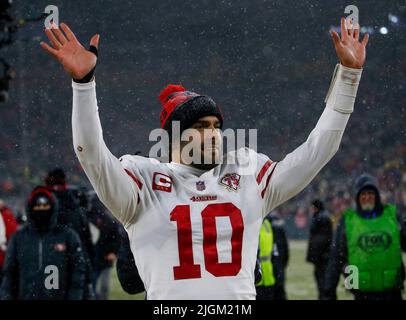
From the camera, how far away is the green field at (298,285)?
29.1ft

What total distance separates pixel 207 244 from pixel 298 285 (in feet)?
27.4

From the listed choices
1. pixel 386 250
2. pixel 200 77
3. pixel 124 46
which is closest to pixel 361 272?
pixel 386 250

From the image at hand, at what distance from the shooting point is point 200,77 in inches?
588

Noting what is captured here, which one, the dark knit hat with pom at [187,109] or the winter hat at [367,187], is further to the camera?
the winter hat at [367,187]

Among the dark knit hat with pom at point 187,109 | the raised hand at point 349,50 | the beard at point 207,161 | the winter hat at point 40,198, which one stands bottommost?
the beard at point 207,161

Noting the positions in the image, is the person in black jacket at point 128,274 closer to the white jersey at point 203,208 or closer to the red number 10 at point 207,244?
the white jersey at point 203,208

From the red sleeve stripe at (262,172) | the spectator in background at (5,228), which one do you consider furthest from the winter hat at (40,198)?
the red sleeve stripe at (262,172)

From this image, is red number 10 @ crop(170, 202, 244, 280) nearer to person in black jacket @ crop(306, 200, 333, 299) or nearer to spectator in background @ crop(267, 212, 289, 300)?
spectator in background @ crop(267, 212, 289, 300)

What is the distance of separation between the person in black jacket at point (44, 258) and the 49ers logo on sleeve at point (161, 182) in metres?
2.71

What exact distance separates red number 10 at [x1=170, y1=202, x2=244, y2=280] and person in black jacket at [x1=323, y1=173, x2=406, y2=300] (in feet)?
10.4

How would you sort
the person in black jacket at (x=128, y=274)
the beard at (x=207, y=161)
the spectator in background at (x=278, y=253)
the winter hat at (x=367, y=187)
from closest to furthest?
the beard at (x=207, y=161), the person in black jacket at (x=128, y=274), the winter hat at (x=367, y=187), the spectator in background at (x=278, y=253)

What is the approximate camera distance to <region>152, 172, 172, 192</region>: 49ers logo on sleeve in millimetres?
2387

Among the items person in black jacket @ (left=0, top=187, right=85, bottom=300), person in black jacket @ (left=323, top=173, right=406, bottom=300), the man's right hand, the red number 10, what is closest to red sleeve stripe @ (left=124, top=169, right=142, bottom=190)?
the red number 10
